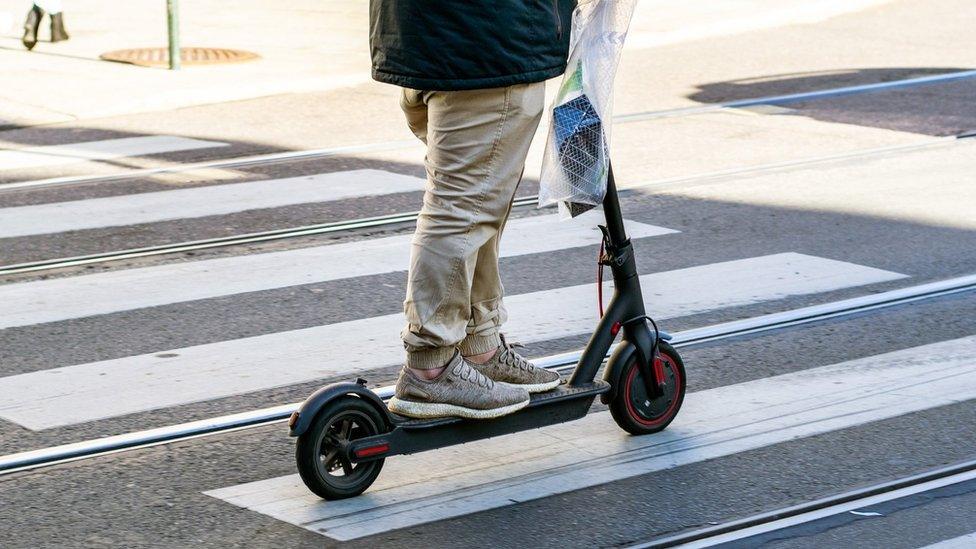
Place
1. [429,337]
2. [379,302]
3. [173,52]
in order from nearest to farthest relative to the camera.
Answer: [429,337]
[379,302]
[173,52]

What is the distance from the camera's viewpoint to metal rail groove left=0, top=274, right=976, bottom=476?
14.3ft

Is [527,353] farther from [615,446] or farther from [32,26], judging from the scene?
[32,26]

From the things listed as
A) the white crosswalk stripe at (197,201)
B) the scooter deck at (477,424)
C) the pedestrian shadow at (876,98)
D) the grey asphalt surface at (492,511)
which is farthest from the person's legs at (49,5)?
the scooter deck at (477,424)

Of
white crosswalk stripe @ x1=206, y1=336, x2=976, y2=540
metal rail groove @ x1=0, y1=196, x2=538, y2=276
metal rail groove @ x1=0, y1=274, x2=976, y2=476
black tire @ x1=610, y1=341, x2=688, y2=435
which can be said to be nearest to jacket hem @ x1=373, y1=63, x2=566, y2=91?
→ black tire @ x1=610, y1=341, x2=688, y2=435

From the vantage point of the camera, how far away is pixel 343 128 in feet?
33.5

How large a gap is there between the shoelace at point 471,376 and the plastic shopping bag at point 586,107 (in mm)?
475

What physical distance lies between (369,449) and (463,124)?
856mm

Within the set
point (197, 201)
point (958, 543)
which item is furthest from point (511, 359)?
point (197, 201)

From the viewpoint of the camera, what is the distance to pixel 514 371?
13.9ft

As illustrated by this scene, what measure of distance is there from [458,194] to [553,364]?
148cm

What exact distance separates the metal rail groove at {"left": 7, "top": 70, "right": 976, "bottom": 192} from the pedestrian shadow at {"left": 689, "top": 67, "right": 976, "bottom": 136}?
0.10 meters

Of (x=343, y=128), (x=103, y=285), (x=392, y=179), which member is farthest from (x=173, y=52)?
(x=103, y=285)

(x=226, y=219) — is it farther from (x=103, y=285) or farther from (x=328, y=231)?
(x=103, y=285)

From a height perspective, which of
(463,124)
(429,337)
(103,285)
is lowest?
(103,285)
